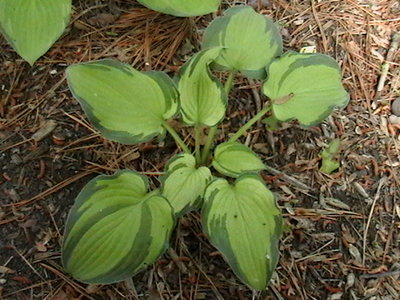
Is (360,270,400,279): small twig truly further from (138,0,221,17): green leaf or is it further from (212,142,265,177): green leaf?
(138,0,221,17): green leaf

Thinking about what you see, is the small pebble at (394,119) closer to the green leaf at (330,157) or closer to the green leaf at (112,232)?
the green leaf at (330,157)

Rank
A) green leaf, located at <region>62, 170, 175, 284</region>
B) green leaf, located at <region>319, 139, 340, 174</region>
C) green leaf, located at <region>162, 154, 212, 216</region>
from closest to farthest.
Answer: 1. green leaf, located at <region>62, 170, 175, 284</region>
2. green leaf, located at <region>162, 154, 212, 216</region>
3. green leaf, located at <region>319, 139, 340, 174</region>

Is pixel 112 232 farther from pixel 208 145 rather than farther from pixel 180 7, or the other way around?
pixel 180 7

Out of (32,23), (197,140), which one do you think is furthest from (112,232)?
(32,23)

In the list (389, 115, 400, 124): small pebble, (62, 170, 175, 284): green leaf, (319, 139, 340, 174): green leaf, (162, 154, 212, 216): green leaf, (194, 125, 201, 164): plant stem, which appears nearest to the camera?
(62, 170, 175, 284): green leaf

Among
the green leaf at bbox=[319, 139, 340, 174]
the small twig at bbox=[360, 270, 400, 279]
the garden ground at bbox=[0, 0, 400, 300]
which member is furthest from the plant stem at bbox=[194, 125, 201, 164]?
the small twig at bbox=[360, 270, 400, 279]

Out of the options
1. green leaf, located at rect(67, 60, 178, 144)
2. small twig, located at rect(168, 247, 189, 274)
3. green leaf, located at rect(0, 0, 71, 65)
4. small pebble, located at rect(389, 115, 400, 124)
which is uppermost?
green leaf, located at rect(0, 0, 71, 65)

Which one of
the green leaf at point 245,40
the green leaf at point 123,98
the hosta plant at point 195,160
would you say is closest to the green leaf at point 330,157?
the hosta plant at point 195,160
